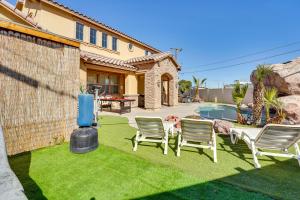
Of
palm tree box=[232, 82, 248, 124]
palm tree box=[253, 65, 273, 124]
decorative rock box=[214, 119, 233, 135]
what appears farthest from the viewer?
palm tree box=[232, 82, 248, 124]

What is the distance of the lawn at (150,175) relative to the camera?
314 cm

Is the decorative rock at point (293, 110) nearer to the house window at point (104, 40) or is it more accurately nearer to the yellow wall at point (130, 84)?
the yellow wall at point (130, 84)

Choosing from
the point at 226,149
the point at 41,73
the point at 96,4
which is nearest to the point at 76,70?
the point at 41,73

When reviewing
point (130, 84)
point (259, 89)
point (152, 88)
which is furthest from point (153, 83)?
point (259, 89)

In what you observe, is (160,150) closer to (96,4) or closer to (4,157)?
(4,157)

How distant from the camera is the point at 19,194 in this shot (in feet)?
4.84

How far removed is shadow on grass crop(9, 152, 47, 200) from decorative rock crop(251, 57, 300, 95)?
15.8m

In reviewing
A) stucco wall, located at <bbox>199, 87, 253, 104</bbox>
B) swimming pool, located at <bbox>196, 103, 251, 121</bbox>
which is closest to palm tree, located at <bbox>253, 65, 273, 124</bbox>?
swimming pool, located at <bbox>196, 103, 251, 121</bbox>

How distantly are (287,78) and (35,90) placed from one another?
1914 centimetres

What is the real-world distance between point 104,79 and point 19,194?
15202mm

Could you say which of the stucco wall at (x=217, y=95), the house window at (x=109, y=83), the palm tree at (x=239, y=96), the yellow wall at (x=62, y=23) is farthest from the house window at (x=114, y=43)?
the stucco wall at (x=217, y=95)

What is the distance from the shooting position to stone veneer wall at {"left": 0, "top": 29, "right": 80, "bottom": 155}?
4.58m

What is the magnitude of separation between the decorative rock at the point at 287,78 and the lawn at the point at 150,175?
1211 cm

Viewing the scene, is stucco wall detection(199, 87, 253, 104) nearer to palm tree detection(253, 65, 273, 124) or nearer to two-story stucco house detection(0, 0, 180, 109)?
two-story stucco house detection(0, 0, 180, 109)
